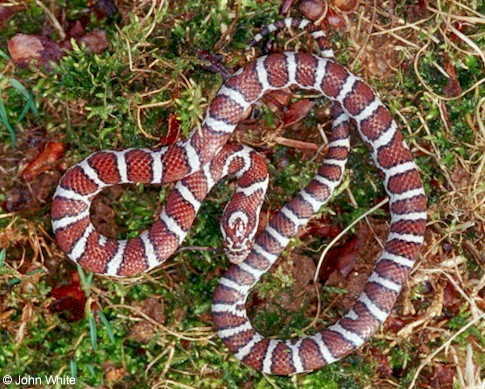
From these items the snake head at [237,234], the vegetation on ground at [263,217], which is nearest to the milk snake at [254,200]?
the snake head at [237,234]

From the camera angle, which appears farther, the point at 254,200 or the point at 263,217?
the point at 263,217

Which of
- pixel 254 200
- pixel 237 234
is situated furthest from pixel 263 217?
pixel 237 234

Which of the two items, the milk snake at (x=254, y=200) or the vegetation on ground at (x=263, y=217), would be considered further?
the vegetation on ground at (x=263, y=217)

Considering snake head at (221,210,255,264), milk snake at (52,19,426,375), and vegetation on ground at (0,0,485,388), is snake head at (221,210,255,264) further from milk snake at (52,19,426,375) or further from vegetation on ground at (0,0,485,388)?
vegetation on ground at (0,0,485,388)

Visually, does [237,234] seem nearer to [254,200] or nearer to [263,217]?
[254,200]

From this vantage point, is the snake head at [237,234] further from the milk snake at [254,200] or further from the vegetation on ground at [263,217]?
the vegetation on ground at [263,217]

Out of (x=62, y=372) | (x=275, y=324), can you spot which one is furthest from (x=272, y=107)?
(x=62, y=372)
